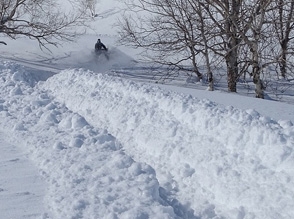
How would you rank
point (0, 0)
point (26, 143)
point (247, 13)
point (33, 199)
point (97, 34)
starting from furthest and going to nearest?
point (97, 34) < point (0, 0) < point (247, 13) < point (26, 143) < point (33, 199)

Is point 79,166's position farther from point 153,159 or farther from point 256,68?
point 256,68

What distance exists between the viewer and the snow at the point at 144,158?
4.16 metres

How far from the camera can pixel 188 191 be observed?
4621 mm

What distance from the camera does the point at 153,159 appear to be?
5391mm

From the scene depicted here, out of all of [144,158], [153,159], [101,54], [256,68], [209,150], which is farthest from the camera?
[101,54]

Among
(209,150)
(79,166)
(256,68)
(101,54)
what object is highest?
(101,54)

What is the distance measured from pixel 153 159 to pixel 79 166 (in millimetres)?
865

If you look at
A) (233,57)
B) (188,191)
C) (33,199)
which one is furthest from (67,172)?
(233,57)

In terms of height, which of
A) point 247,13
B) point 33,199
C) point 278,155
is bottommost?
point 33,199

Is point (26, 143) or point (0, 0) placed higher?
point (0, 0)

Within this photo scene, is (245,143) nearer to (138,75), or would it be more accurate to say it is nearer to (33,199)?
(33,199)

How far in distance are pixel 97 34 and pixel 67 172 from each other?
92.0ft

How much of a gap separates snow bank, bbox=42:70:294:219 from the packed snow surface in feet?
0.04

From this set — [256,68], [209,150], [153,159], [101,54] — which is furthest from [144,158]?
[101,54]
